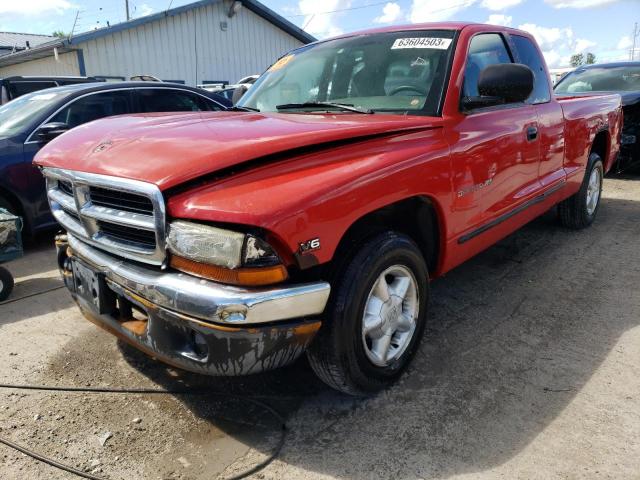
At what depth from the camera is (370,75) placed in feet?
10.3

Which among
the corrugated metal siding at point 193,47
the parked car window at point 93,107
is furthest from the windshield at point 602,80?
the corrugated metal siding at point 193,47

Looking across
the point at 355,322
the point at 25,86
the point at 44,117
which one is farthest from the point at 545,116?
the point at 25,86

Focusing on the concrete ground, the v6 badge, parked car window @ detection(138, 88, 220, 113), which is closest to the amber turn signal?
the v6 badge

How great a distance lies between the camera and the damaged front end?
1870 mm

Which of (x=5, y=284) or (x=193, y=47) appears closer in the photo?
(x=5, y=284)

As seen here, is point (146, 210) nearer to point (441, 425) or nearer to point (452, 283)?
point (441, 425)

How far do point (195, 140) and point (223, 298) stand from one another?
0.74 m

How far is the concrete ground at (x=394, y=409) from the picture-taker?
2125 millimetres

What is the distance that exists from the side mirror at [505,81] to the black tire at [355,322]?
105cm

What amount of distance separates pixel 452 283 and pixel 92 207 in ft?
9.12

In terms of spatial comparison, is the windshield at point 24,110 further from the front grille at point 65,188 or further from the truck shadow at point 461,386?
the truck shadow at point 461,386

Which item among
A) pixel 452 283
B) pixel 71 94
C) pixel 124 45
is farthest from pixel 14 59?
pixel 452 283

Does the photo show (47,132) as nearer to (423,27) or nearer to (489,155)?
(423,27)

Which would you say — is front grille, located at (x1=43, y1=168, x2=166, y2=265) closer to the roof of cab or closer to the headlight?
the headlight
